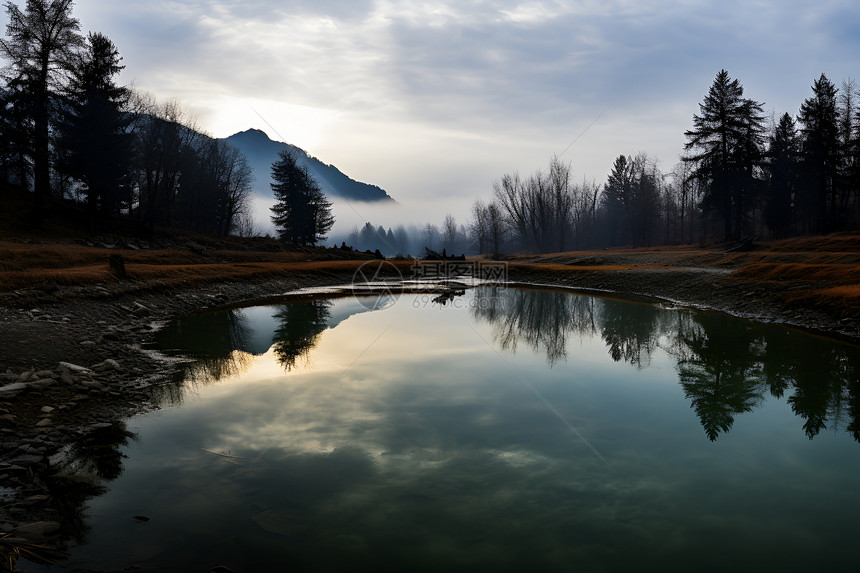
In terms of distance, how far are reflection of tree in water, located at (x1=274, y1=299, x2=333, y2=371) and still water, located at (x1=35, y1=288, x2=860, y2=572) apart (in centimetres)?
41

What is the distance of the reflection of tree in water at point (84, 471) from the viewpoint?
497 centimetres

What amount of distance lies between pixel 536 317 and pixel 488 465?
15.9 meters

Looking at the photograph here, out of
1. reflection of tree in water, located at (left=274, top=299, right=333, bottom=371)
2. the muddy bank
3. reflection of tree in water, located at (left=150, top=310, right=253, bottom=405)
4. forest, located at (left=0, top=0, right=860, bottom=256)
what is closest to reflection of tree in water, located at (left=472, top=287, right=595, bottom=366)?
reflection of tree in water, located at (left=274, top=299, right=333, bottom=371)

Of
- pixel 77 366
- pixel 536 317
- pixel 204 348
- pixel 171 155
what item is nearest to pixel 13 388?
pixel 77 366

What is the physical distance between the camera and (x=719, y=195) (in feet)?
161

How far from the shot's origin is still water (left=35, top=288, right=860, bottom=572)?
181 inches

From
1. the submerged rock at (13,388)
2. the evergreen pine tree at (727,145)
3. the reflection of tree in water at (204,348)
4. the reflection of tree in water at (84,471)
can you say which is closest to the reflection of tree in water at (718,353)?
the reflection of tree in water at (204,348)

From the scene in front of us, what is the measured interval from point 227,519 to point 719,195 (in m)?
56.1

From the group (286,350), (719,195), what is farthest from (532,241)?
(286,350)

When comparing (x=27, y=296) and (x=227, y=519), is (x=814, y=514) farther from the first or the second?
(x=27, y=296)

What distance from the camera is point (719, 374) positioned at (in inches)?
451

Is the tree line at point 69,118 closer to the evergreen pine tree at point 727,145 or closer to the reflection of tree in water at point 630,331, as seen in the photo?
the reflection of tree in water at point 630,331

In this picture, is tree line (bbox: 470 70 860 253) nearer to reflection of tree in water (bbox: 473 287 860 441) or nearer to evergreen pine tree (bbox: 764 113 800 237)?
evergreen pine tree (bbox: 764 113 800 237)

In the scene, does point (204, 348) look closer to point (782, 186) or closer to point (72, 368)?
point (72, 368)
